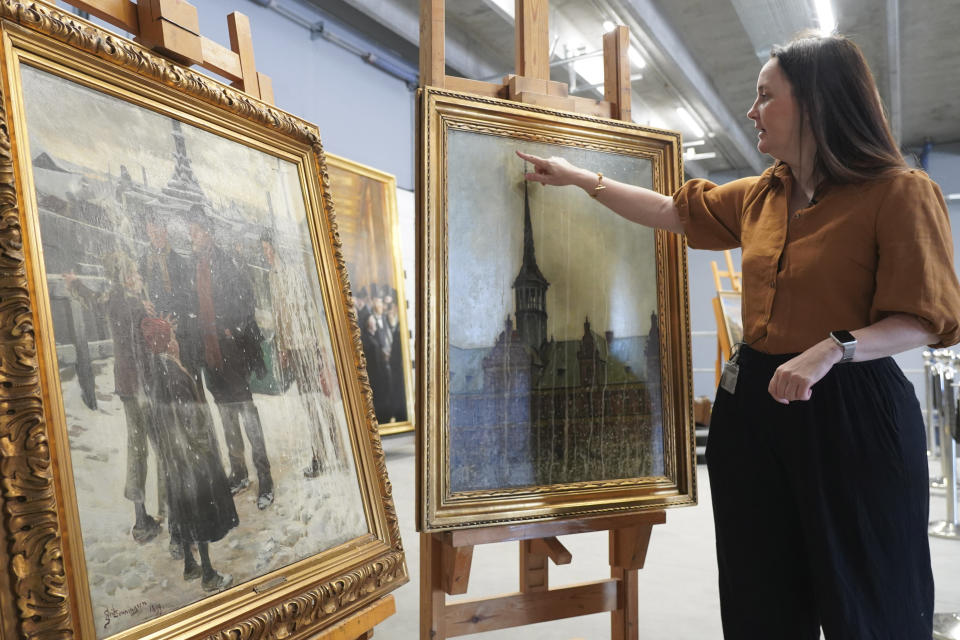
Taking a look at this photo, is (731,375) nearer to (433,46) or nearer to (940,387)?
(433,46)

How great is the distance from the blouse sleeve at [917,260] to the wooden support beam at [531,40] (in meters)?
0.98

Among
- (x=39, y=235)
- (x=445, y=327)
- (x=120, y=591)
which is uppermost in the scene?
(x=39, y=235)

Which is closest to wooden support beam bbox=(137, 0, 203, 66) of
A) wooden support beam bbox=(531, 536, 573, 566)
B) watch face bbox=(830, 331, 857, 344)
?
watch face bbox=(830, 331, 857, 344)

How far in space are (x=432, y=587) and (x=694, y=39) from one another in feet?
23.0

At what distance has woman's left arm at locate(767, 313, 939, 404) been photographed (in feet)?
4.36

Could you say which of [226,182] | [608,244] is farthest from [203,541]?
[608,244]

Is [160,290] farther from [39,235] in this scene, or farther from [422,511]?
[422,511]

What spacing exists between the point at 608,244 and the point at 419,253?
1.84ft

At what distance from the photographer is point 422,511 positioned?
1.68 meters

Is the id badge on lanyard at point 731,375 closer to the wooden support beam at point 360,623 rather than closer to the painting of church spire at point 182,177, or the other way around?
the wooden support beam at point 360,623

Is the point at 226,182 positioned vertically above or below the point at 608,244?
above

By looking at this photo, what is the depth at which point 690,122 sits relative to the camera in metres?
9.23

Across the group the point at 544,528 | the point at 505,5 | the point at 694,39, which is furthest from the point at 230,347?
the point at 694,39

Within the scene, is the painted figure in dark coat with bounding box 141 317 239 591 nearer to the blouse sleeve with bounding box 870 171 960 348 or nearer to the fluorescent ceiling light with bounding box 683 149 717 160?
the blouse sleeve with bounding box 870 171 960 348
